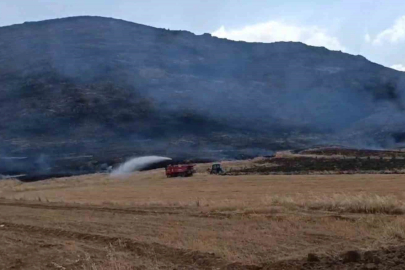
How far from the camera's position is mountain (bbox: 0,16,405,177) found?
100 metres

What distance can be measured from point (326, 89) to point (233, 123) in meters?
33.0

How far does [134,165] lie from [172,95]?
5027 cm

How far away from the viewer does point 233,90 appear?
131375 millimetres

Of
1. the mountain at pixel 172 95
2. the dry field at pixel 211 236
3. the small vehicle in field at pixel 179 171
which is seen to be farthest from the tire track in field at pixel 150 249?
the mountain at pixel 172 95

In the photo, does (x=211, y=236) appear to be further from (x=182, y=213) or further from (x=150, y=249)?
(x=182, y=213)

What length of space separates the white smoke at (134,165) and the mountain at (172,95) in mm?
4628

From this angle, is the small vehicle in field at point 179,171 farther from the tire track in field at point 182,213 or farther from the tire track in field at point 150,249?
the tire track in field at point 150,249

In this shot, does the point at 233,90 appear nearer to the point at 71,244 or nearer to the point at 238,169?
the point at 238,169

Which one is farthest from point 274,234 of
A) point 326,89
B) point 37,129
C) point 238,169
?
point 326,89

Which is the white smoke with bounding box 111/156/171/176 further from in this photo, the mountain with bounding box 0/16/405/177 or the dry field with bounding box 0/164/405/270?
the dry field with bounding box 0/164/405/270

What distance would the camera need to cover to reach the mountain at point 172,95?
100188 millimetres

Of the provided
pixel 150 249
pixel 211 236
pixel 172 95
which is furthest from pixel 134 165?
pixel 150 249

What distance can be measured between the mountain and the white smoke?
4.63m

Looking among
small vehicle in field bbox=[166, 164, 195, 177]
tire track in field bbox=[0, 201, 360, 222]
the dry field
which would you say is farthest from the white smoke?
the dry field
